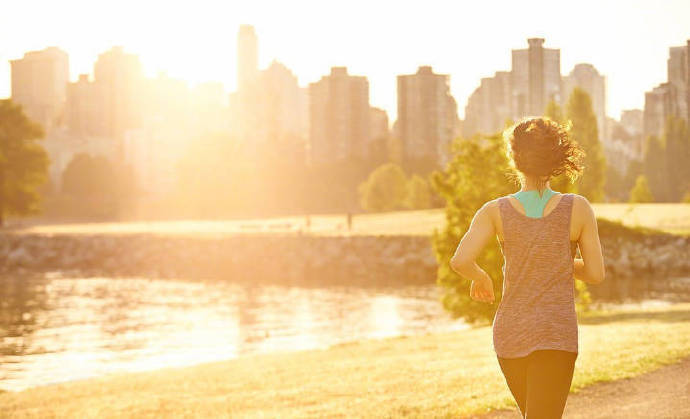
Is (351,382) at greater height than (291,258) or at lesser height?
greater

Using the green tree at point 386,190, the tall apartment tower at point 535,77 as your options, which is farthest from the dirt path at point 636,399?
the green tree at point 386,190

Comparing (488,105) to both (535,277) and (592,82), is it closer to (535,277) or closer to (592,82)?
(592,82)

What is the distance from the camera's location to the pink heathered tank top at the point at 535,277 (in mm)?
5199

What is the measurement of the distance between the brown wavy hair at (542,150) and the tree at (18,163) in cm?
8525

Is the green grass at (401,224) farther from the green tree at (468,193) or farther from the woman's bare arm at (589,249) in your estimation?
the woman's bare arm at (589,249)

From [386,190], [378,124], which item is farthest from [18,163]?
[378,124]

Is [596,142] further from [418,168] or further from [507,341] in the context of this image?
[507,341]

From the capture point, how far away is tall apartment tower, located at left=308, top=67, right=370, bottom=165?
14600 cm

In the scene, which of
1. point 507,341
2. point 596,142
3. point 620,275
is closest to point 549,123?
point 507,341

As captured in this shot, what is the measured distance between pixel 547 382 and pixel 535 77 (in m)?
66.1

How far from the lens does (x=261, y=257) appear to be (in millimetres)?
66875

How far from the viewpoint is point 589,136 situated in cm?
7388

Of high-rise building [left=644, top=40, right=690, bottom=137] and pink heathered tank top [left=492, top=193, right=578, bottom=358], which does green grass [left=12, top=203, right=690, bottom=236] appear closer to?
high-rise building [left=644, top=40, right=690, bottom=137]

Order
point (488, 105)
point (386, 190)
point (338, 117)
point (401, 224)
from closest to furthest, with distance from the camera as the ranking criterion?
point (401, 224) → point (386, 190) → point (488, 105) → point (338, 117)
